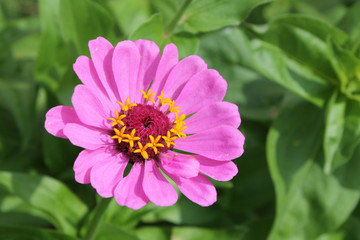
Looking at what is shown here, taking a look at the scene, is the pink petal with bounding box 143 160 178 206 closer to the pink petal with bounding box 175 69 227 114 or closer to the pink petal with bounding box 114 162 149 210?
the pink petal with bounding box 114 162 149 210

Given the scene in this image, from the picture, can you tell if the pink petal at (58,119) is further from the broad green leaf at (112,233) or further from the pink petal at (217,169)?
the broad green leaf at (112,233)

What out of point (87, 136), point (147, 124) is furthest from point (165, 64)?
point (87, 136)

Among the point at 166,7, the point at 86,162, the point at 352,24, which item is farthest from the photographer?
the point at 166,7

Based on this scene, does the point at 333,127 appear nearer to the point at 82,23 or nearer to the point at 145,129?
the point at 145,129

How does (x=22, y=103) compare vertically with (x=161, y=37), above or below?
below

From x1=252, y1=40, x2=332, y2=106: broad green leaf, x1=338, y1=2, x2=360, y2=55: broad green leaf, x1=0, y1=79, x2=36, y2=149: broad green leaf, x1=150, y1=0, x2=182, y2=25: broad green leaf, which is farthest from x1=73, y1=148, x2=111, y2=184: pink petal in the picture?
x1=150, y1=0, x2=182, y2=25: broad green leaf
